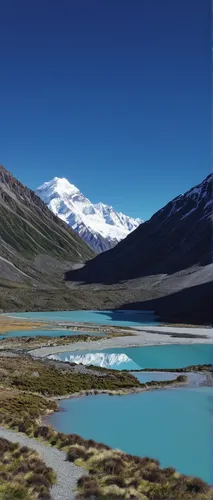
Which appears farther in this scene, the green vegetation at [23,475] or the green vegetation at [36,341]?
the green vegetation at [36,341]

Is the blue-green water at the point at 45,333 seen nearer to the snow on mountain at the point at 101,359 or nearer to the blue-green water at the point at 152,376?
the snow on mountain at the point at 101,359

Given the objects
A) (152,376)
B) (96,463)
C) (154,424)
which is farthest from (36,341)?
(96,463)

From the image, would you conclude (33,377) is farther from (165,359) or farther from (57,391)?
(165,359)

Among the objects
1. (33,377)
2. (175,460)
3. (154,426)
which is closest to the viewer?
(175,460)

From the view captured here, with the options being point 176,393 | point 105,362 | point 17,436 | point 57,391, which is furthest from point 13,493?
point 105,362

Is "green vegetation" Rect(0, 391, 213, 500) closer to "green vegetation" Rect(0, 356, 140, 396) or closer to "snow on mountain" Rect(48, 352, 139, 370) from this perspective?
"green vegetation" Rect(0, 356, 140, 396)

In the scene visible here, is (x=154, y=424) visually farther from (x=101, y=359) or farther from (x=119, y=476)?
(x=101, y=359)

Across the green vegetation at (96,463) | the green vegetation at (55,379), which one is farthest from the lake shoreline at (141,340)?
the green vegetation at (96,463)
